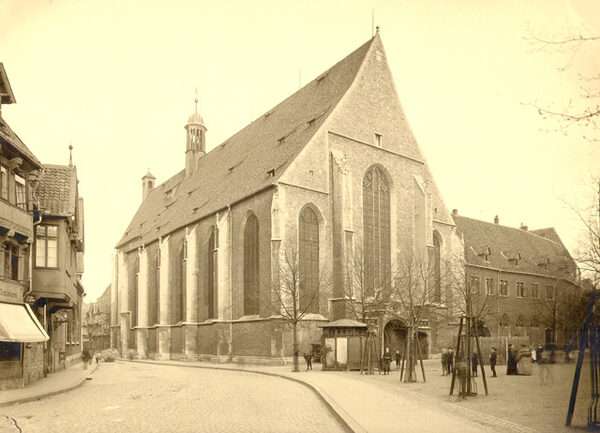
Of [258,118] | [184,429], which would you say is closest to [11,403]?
[184,429]

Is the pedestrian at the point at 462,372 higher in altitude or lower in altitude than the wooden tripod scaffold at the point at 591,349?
lower

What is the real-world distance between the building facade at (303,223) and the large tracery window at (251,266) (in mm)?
A: 119

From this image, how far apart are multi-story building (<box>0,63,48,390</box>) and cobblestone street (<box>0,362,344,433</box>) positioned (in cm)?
248

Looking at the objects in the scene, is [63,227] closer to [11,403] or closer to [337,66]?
[11,403]

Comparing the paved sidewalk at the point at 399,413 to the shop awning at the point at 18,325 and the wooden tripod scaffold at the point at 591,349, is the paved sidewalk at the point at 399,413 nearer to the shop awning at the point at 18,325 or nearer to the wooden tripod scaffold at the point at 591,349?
the wooden tripod scaffold at the point at 591,349

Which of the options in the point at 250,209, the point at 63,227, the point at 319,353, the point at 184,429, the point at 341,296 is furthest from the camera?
the point at 250,209

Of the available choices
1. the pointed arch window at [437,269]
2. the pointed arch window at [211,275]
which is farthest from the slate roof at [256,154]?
the pointed arch window at [437,269]

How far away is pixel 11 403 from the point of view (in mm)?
16953

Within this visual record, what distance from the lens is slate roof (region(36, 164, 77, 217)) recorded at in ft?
86.9

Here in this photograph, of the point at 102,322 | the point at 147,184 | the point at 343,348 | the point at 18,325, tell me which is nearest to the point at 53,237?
the point at 18,325

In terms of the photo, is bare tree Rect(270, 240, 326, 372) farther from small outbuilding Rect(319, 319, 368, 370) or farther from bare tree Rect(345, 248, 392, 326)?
small outbuilding Rect(319, 319, 368, 370)

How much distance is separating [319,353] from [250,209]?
1063 centimetres

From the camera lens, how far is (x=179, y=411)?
46.3ft

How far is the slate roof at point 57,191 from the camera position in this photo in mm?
26484
